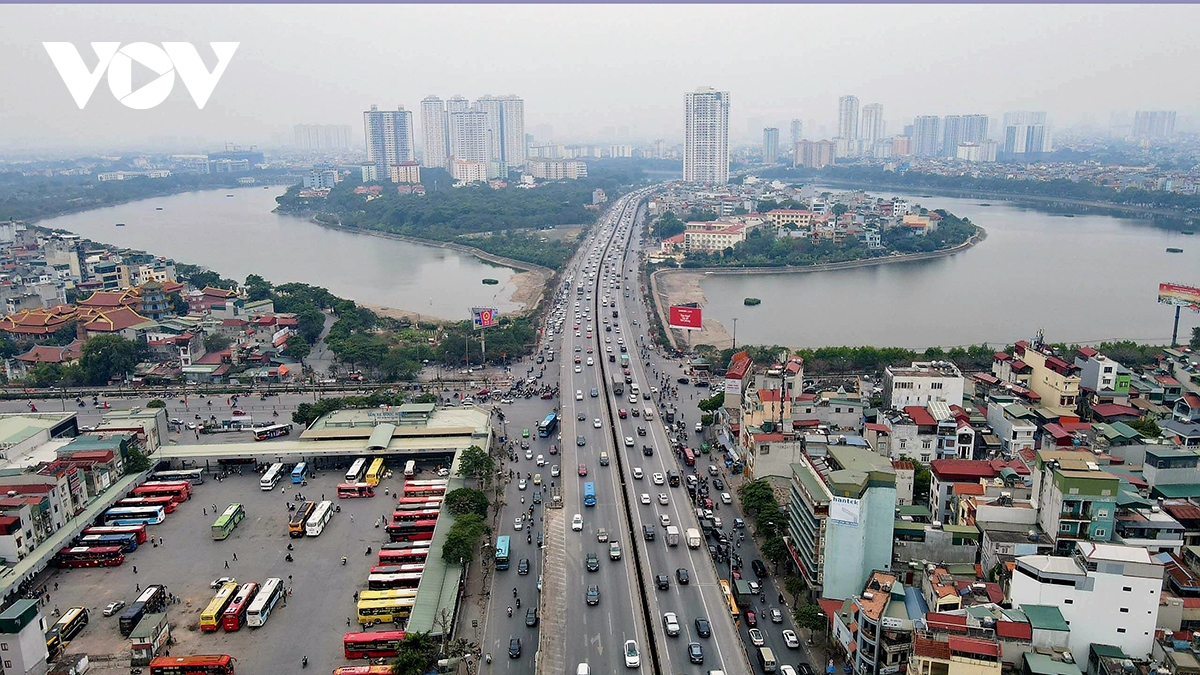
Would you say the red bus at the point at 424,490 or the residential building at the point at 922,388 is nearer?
the red bus at the point at 424,490

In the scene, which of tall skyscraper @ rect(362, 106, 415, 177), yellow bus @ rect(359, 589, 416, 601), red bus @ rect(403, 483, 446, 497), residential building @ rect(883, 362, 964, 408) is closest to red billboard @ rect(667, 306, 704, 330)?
residential building @ rect(883, 362, 964, 408)

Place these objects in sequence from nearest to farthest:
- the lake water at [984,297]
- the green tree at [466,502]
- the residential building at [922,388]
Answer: the green tree at [466,502] → the residential building at [922,388] → the lake water at [984,297]

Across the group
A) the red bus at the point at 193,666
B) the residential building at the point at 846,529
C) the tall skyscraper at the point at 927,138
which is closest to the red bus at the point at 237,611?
the red bus at the point at 193,666

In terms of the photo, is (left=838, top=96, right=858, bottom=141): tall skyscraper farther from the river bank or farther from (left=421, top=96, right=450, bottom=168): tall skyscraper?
the river bank

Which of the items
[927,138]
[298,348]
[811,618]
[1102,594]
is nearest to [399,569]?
[811,618]

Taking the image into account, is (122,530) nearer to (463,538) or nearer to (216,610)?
(216,610)

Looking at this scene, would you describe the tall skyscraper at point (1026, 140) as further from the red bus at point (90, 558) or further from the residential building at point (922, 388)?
the red bus at point (90, 558)
